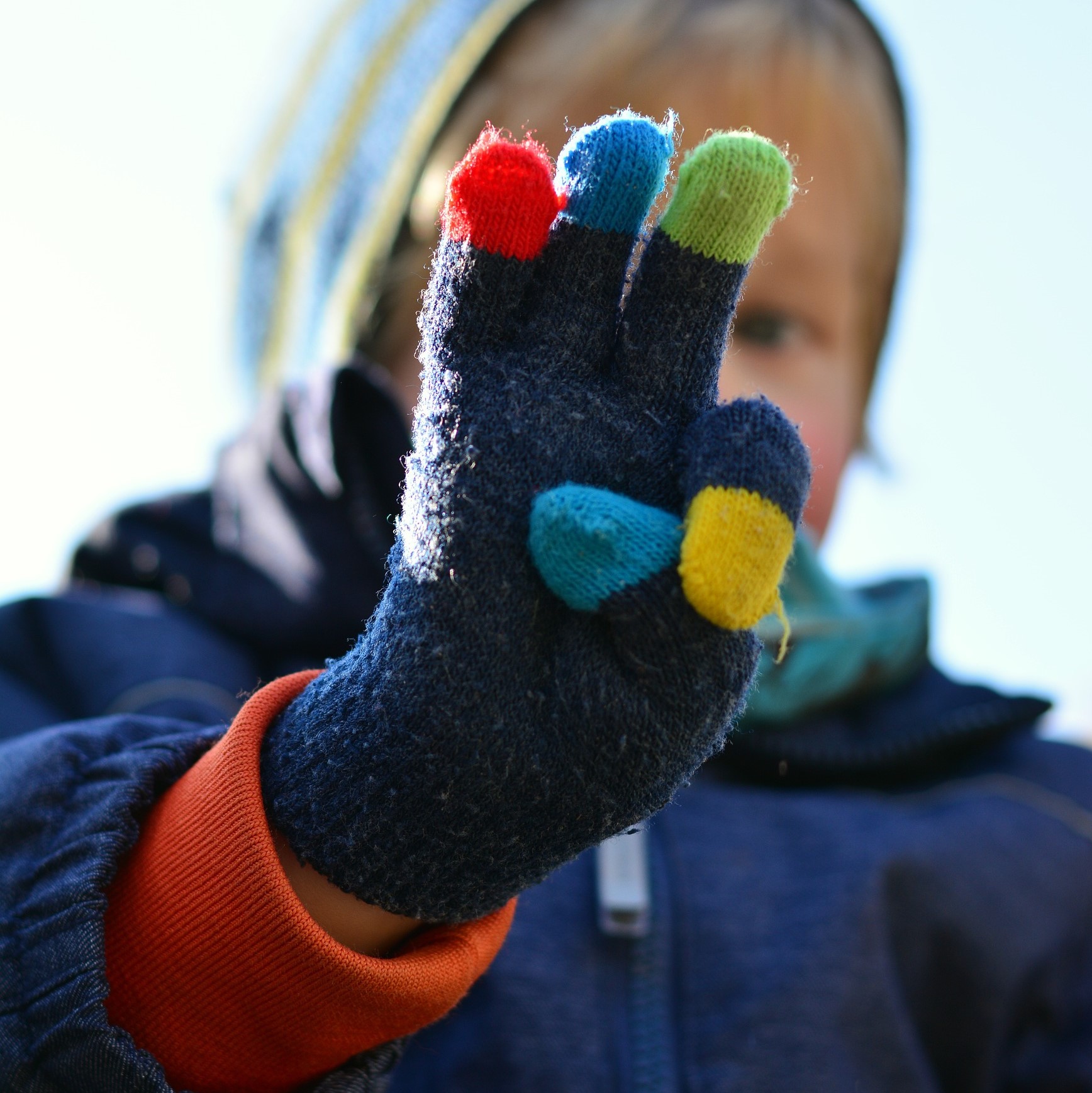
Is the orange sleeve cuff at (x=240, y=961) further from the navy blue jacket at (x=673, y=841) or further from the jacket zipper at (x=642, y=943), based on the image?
the jacket zipper at (x=642, y=943)

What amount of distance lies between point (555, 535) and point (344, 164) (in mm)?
1205

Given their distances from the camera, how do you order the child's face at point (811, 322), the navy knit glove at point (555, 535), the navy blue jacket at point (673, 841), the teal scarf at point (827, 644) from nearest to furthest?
the navy knit glove at point (555, 535) → the navy blue jacket at point (673, 841) → the teal scarf at point (827, 644) → the child's face at point (811, 322)

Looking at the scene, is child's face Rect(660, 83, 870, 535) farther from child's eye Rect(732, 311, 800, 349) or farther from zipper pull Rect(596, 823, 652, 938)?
zipper pull Rect(596, 823, 652, 938)

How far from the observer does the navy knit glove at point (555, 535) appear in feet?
1.65

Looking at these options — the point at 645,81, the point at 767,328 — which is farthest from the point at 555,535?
the point at 645,81

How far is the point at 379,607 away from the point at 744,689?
0.65 ft

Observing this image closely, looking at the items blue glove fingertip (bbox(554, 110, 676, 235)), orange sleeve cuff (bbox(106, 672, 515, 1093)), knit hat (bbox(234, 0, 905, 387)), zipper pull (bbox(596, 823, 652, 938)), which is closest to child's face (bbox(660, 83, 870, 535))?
knit hat (bbox(234, 0, 905, 387))

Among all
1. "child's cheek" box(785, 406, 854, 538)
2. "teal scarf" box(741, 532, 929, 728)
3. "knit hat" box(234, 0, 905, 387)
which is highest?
"knit hat" box(234, 0, 905, 387)

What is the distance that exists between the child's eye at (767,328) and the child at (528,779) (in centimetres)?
40

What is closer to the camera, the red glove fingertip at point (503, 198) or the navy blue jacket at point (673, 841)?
the red glove fingertip at point (503, 198)

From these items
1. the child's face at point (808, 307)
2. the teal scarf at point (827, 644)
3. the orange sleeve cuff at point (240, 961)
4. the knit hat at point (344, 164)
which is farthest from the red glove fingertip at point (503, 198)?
the knit hat at point (344, 164)

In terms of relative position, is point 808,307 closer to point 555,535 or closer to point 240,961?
point 555,535

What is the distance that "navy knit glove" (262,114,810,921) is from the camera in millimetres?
504

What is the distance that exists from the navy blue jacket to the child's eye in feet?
1.57
